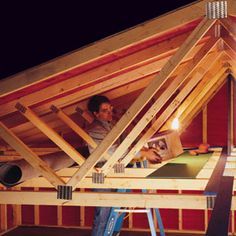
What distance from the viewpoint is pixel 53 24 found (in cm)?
769

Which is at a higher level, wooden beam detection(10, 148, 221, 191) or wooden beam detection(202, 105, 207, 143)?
wooden beam detection(202, 105, 207, 143)

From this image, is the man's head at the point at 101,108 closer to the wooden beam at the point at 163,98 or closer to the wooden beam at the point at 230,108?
the wooden beam at the point at 163,98

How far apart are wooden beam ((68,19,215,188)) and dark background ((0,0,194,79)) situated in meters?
3.35

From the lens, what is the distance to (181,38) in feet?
11.1

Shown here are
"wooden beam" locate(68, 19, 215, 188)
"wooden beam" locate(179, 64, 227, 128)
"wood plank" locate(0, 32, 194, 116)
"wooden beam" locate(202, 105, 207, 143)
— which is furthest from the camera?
"wooden beam" locate(202, 105, 207, 143)

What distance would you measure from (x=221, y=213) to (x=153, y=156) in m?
2.83

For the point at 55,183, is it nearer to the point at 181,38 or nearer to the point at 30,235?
the point at 181,38

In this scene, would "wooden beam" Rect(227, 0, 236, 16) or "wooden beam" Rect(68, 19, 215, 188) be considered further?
"wooden beam" Rect(68, 19, 215, 188)

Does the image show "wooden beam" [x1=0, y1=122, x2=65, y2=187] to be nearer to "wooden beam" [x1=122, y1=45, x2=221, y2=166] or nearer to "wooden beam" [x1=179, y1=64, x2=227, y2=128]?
"wooden beam" [x1=122, y1=45, x2=221, y2=166]

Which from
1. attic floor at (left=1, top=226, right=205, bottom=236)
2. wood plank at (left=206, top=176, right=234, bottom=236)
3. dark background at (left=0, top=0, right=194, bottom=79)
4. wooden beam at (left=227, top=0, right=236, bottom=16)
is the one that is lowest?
attic floor at (left=1, top=226, right=205, bottom=236)

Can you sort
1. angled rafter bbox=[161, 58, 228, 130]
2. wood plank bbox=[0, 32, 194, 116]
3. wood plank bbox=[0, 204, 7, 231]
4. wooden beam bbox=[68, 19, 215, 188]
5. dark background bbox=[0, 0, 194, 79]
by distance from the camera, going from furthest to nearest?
wood plank bbox=[0, 204, 7, 231]
dark background bbox=[0, 0, 194, 79]
angled rafter bbox=[161, 58, 228, 130]
wood plank bbox=[0, 32, 194, 116]
wooden beam bbox=[68, 19, 215, 188]

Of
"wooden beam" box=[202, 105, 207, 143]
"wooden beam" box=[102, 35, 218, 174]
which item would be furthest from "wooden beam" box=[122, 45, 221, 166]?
"wooden beam" box=[202, 105, 207, 143]

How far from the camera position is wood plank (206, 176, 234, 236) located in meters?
1.56

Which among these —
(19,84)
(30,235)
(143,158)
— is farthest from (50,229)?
(19,84)
